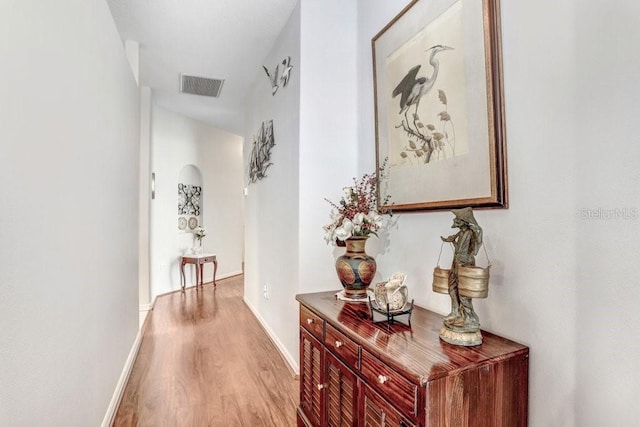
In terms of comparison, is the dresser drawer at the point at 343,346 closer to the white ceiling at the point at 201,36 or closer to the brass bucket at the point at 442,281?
the brass bucket at the point at 442,281

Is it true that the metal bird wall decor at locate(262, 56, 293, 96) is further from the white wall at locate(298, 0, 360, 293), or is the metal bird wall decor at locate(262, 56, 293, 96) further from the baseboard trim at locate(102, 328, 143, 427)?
the baseboard trim at locate(102, 328, 143, 427)

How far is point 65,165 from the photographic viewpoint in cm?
135

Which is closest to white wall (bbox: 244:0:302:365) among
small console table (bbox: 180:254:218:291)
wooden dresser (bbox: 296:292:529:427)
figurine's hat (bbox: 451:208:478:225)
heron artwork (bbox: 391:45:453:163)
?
heron artwork (bbox: 391:45:453:163)

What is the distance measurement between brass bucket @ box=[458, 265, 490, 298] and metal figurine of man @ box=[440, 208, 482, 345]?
5 cm

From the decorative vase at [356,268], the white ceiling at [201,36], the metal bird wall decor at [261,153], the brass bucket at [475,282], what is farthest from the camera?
the metal bird wall decor at [261,153]

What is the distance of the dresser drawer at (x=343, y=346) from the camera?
129 cm

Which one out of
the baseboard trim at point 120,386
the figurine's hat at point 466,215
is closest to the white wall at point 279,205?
the baseboard trim at point 120,386

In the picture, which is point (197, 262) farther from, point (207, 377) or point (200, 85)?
point (207, 377)

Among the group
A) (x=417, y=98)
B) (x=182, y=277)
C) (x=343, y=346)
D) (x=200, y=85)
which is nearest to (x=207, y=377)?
(x=343, y=346)

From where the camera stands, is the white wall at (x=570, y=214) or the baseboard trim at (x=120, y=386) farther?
the baseboard trim at (x=120, y=386)

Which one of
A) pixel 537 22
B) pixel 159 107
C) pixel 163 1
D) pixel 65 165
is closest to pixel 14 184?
pixel 65 165

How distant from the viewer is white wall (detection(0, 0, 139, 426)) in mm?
961

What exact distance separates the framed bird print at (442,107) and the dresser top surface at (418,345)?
510mm

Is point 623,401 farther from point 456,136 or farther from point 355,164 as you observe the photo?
point 355,164
